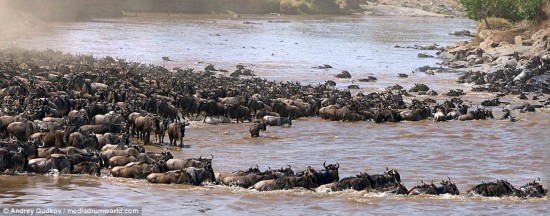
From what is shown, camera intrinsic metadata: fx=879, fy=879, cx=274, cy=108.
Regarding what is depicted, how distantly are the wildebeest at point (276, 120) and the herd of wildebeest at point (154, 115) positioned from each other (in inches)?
1.4

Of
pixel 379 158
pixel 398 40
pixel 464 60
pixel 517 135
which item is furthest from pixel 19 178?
pixel 398 40

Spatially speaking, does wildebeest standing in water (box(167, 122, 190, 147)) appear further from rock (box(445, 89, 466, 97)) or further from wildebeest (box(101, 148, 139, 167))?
rock (box(445, 89, 466, 97))

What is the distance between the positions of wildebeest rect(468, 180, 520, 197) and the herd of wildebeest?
2 centimetres

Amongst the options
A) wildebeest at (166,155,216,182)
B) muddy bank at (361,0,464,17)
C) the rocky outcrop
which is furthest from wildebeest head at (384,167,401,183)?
muddy bank at (361,0,464,17)

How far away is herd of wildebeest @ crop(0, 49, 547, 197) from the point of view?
17.9 meters

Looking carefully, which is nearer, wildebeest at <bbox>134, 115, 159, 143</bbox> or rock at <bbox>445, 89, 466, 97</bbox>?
wildebeest at <bbox>134, 115, 159, 143</bbox>

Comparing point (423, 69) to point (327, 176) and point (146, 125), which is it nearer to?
point (146, 125)

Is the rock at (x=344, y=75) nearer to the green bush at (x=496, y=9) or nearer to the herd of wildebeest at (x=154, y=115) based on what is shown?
the herd of wildebeest at (x=154, y=115)

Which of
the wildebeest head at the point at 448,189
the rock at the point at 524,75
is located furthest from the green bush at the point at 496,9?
the wildebeest head at the point at 448,189

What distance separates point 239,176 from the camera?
1797cm

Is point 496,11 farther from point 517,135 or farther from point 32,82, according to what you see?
point 32,82

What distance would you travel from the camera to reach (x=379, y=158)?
2241 centimetres

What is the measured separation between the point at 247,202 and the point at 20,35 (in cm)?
5001

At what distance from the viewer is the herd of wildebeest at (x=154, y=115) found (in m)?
17.9
